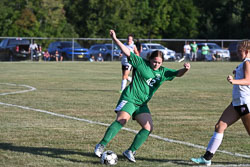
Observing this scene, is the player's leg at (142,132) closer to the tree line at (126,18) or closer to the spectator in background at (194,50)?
the spectator in background at (194,50)

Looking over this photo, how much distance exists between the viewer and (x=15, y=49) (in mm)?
42094

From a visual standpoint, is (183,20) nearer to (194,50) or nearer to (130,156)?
(194,50)

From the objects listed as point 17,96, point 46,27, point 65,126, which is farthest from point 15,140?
point 46,27

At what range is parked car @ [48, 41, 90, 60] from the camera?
43.6 metres

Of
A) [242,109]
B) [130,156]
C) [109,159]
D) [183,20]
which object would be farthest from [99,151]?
[183,20]

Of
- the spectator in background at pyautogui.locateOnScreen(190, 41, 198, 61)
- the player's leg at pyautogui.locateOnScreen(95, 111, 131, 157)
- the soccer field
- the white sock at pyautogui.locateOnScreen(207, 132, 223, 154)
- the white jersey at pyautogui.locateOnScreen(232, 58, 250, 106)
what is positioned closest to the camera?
the white jersey at pyautogui.locateOnScreen(232, 58, 250, 106)

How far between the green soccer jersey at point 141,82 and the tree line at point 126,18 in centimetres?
5148

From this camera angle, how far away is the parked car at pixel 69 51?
143 feet

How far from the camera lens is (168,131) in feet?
29.3

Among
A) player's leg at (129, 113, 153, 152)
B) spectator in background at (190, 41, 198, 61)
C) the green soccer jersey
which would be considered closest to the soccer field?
player's leg at (129, 113, 153, 152)

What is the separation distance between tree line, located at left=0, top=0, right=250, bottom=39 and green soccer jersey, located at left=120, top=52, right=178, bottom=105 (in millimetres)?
51479

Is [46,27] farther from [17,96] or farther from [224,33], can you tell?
[17,96]

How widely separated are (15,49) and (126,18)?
23214 mm

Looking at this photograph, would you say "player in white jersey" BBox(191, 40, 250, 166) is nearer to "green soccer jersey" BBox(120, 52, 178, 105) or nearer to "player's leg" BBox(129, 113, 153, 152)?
"player's leg" BBox(129, 113, 153, 152)
